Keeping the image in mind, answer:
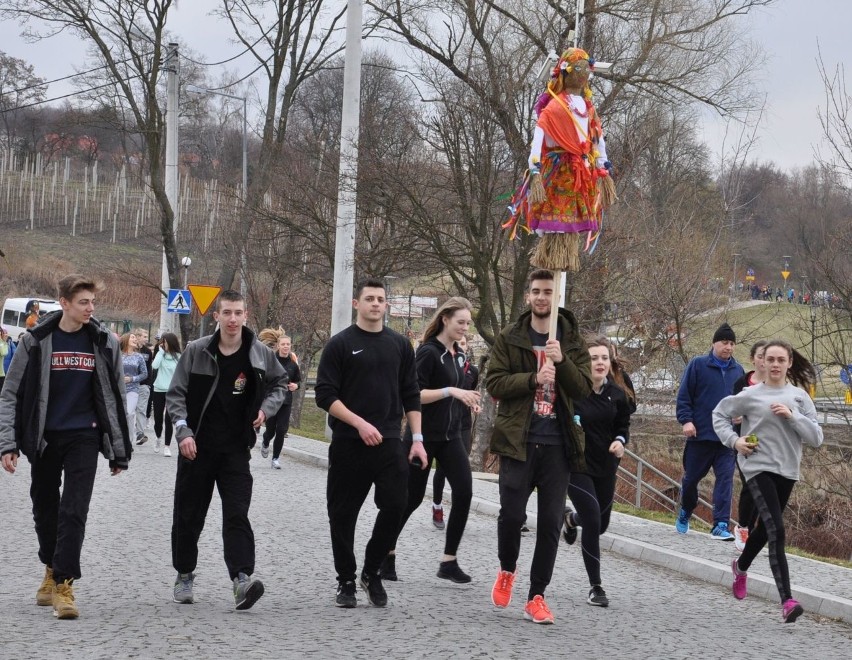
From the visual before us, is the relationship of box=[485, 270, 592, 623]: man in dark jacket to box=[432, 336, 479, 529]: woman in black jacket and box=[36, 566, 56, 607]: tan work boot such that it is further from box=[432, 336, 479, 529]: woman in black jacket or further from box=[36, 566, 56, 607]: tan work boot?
box=[36, 566, 56, 607]: tan work boot

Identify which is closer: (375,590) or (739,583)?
(375,590)

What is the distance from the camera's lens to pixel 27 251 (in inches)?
2566

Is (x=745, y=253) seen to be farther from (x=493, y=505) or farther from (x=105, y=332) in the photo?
(x=105, y=332)

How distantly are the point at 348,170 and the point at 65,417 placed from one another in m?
14.0

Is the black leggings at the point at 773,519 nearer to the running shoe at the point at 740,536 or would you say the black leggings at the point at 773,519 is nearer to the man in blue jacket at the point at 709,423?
the running shoe at the point at 740,536

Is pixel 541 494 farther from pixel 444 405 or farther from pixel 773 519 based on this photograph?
pixel 444 405

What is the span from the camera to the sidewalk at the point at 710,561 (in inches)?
335

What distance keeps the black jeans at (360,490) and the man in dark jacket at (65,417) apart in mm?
1261

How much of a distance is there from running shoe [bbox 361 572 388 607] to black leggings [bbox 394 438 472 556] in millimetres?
1047

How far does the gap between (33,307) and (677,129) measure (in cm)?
1363

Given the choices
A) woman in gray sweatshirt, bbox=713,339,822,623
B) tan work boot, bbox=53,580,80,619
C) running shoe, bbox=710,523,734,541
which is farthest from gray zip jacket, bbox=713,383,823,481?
tan work boot, bbox=53,580,80,619

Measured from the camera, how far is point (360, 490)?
7.58 m

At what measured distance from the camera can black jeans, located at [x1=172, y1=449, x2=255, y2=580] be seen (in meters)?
7.31

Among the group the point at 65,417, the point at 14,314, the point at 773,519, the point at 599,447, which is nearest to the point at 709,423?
the point at 599,447
